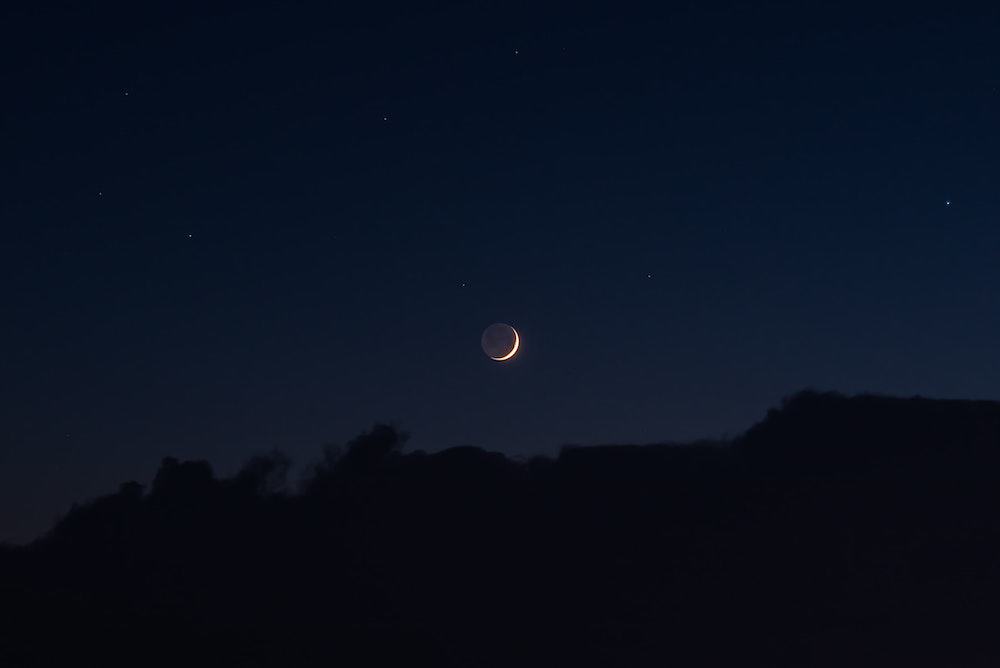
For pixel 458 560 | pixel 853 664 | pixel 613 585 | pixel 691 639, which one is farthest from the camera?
pixel 458 560

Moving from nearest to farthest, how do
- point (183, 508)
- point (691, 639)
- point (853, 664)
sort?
point (853, 664)
point (691, 639)
point (183, 508)

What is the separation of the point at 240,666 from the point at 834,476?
Result: 14683 millimetres

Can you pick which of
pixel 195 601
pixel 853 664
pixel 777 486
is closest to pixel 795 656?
pixel 853 664

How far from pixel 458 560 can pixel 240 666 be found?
20.2 ft

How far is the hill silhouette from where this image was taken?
26.5m

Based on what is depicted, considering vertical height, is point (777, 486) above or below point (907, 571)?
above

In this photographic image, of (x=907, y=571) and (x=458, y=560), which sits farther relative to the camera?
(x=458, y=560)

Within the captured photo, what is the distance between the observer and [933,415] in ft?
99.7

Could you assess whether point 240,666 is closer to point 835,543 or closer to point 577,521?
point 577,521

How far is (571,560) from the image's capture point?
97.6 feet

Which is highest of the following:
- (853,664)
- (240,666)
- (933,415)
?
(933,415)

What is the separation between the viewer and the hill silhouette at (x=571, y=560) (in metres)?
26.5

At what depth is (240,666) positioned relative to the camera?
88.6ft

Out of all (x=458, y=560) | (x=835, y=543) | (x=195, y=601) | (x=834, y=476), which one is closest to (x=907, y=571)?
(x=835, y=543)
